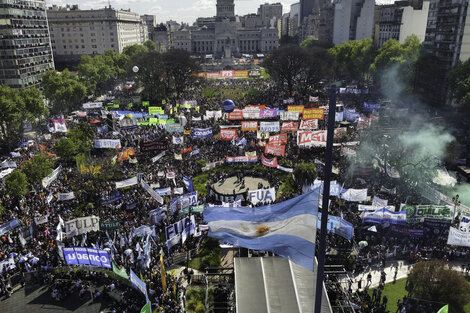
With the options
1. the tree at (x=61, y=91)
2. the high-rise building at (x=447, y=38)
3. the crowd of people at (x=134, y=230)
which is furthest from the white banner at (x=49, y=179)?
the high-rise building at (x=447, y=38)

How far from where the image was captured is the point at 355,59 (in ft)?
254

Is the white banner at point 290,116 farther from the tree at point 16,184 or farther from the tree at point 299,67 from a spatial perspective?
the tree at point 16,184

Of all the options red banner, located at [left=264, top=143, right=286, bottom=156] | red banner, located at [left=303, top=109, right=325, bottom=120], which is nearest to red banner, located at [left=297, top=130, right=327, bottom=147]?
red banner, located at [left=264, top=143, right=286, bottom=156]

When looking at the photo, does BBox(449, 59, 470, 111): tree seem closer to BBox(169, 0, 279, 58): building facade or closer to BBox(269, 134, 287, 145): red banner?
BBox(269, 134, 287, 145): red banner

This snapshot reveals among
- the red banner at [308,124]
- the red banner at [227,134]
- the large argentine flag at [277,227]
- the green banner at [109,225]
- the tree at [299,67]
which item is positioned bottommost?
the green banner at [109,225]

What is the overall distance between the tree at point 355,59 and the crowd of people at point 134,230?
1566 inches

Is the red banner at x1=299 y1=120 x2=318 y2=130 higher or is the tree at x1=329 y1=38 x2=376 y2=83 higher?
the tree at x1=329 y1=38 x2=376 y2=83

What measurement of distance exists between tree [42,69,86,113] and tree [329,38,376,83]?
171 ft

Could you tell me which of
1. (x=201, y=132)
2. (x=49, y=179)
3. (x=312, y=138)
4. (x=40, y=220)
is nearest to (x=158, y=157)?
(x=201, y=132)

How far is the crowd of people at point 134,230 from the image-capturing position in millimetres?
19625

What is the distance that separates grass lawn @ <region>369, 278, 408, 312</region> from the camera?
1855cm

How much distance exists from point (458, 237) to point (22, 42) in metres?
70.7

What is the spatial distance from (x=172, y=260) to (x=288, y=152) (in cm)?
1923

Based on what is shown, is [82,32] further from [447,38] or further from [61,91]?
[447,38]
